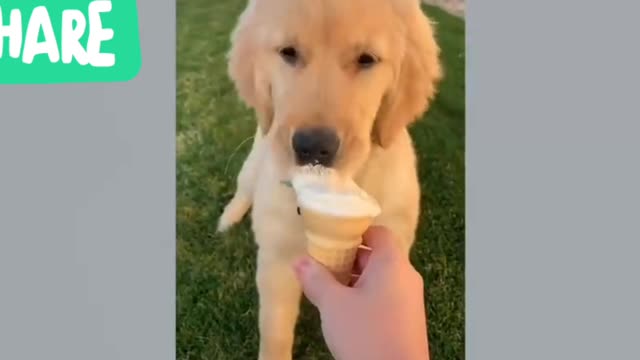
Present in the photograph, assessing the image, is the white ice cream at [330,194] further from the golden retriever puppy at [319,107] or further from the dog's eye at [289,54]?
the dog's eye at [289,54]

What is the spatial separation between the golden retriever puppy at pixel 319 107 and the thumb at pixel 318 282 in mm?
86

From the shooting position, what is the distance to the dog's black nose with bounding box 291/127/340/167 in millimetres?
1022

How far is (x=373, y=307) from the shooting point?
0.99m

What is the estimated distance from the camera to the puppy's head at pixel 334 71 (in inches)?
40.8

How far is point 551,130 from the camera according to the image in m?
1.17

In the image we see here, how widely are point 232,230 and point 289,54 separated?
247 mm

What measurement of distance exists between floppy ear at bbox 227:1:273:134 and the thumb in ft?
0.60

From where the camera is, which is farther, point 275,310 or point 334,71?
point 275,310

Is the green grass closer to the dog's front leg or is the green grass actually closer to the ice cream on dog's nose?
the dog's front leg

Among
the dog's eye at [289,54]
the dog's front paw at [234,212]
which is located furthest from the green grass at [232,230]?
the dog's eye at [289,54]
